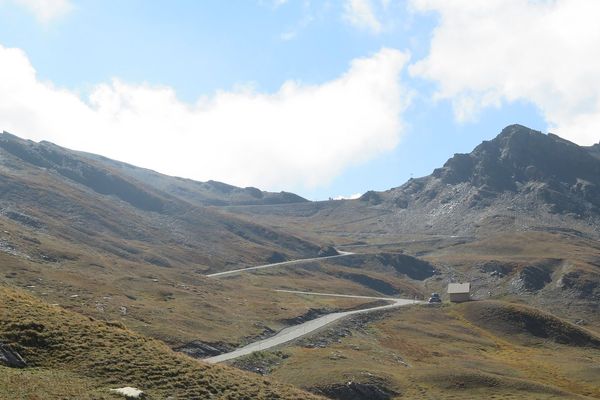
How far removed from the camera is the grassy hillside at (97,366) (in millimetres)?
35219

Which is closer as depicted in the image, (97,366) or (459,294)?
(97,366)

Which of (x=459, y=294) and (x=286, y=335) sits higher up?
(x=459, y=294)

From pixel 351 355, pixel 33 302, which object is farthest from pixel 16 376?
pixel 351 355

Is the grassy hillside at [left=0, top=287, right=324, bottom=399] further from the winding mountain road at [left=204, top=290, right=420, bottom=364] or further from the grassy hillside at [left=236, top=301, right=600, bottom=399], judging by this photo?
the winding mountain road at [left=204, top=290, right=420, bottom=364]

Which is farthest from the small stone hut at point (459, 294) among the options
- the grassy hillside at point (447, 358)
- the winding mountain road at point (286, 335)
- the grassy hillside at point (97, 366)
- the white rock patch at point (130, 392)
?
the white rock patch at point (130, 392)

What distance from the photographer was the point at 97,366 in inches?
1523

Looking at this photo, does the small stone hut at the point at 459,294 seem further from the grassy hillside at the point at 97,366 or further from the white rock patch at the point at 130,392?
the white rock patch at the point at 130,392

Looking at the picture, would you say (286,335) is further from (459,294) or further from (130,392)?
(459,294)

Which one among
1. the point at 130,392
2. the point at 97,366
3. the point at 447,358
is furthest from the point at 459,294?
the point at 130,392

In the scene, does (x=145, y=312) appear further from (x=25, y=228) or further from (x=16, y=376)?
(x=25, y=228)

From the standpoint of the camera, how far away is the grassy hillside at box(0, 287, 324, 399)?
1387 inches

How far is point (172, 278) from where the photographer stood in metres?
153

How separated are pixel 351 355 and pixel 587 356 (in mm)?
60746

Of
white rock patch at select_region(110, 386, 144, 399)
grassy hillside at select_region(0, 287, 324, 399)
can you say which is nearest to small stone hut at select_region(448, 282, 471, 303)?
grassy hillside at select_region(0, 287, 324, 399)
